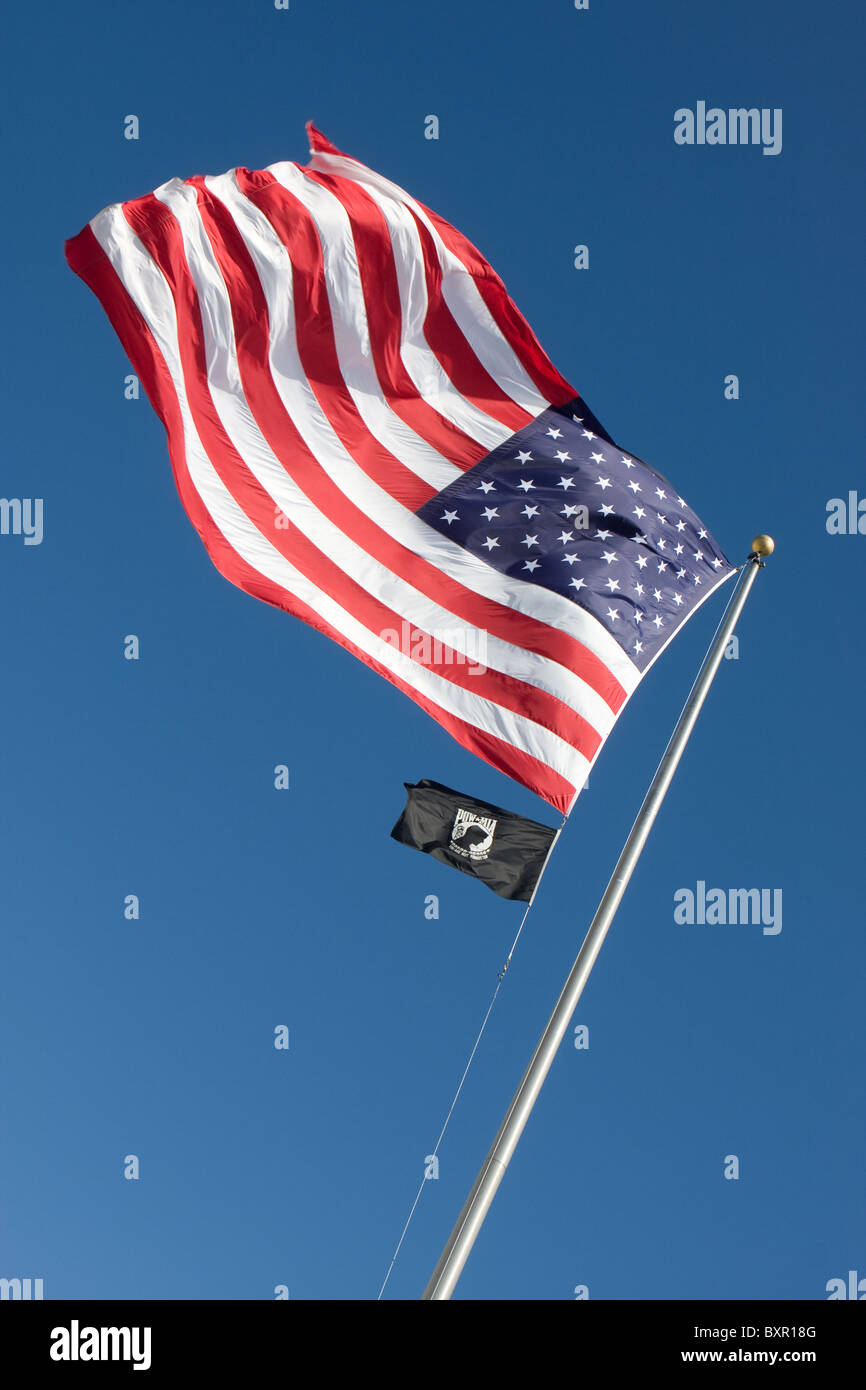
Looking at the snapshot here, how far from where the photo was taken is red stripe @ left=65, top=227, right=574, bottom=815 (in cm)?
1248

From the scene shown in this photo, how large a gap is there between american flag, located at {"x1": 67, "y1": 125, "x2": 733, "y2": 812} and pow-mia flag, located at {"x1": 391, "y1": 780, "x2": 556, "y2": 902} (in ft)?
3.33

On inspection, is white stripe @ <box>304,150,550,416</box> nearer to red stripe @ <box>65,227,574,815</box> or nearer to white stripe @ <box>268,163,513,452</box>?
white stripe @ <box>268,163,513,452</box>

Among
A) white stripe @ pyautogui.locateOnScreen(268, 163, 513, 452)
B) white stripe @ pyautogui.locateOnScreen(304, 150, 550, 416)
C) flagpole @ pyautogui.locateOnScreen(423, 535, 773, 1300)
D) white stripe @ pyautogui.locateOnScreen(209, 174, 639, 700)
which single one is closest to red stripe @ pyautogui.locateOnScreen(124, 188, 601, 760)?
white stripe @ pyautogui.locateOnScreen(209, 174, 639, 700)

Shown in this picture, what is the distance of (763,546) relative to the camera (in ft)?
45.6

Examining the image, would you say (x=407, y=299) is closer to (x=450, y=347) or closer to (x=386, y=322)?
(x=386, y=322)

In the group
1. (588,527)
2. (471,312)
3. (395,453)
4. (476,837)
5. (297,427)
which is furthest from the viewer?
(471,312)

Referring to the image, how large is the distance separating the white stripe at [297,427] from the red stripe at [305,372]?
76mm

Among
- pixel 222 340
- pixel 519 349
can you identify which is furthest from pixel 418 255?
pixel 222 340

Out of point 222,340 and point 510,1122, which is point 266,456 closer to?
point 222,340

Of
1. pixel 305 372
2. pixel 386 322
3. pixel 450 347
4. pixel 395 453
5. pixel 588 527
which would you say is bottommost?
pixel 588 527

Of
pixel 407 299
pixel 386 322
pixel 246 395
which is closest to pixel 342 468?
pixel 246 395

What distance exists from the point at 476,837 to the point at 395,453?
5.30 meters

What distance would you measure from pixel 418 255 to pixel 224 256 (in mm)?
2197
